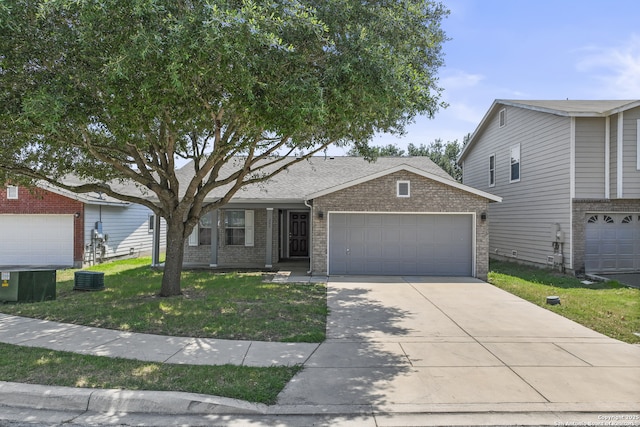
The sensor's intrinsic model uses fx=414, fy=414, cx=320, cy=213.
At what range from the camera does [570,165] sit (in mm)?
13227

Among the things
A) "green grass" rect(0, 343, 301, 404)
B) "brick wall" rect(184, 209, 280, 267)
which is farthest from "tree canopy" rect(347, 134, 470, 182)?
"green grass" rect(0, 343, 301, 404)

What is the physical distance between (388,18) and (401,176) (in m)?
6.66

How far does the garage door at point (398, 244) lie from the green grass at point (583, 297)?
157 cm

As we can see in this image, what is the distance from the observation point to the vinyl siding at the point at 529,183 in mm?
13781

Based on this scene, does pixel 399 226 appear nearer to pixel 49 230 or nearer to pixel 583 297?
pixel 583 297

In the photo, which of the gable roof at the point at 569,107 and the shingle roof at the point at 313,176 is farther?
the shingle roof at the point at 313,176

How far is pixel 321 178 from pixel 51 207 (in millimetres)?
10591

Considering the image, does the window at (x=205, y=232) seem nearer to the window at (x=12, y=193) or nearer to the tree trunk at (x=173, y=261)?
the tree trunk at (x=173, y=261)

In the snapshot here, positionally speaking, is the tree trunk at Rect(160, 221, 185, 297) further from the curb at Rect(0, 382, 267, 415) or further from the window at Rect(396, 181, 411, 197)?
the window at Rect(396, 181, 411, 197)

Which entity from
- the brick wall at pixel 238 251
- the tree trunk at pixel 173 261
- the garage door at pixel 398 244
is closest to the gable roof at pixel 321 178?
the brick wall at pixel 238 251

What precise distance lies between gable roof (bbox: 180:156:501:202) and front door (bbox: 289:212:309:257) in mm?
1701

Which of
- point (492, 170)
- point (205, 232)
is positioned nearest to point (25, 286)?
point (205, 232)

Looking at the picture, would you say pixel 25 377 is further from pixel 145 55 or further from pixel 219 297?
pixel 219 297

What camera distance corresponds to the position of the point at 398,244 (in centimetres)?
1377
